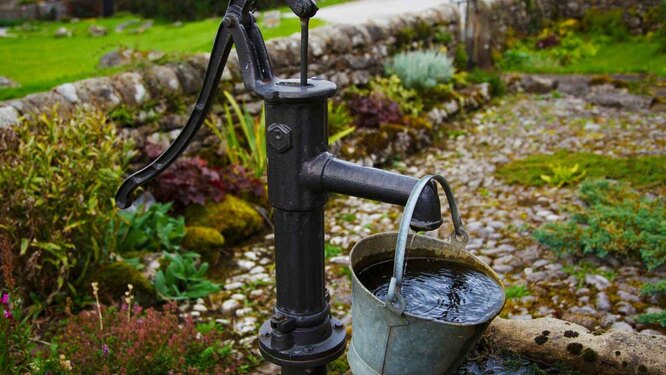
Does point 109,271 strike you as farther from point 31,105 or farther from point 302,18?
point 302,18

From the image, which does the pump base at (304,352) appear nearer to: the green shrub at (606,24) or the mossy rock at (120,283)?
the mossy rock at (120,283)

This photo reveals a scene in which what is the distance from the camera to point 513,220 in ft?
16.9

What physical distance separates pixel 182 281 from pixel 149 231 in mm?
497

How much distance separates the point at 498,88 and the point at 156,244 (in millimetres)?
6082

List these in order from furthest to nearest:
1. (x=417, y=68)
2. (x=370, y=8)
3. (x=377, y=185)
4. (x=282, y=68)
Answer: (x=370, y=8) → (x=417, y=68) → (x=282, y=68) → (x=377, y=185)

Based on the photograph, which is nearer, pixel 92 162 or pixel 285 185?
pixel 285 185

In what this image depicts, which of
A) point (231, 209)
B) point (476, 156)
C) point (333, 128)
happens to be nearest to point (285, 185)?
point (231, 209)

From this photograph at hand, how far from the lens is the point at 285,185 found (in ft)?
5.87

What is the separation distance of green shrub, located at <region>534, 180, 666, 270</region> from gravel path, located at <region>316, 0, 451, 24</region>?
5.47m

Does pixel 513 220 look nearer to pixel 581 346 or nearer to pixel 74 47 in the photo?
pixel 581 346

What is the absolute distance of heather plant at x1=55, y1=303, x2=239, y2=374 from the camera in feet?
9.59

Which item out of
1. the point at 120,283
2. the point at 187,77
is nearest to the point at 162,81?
the point at 187,77

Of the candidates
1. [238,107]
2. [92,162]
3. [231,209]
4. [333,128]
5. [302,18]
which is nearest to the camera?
[302,18]

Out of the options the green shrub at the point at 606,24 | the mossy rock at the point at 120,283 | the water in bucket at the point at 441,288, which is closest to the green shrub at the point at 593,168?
the mossy rock at the point at 120,283
